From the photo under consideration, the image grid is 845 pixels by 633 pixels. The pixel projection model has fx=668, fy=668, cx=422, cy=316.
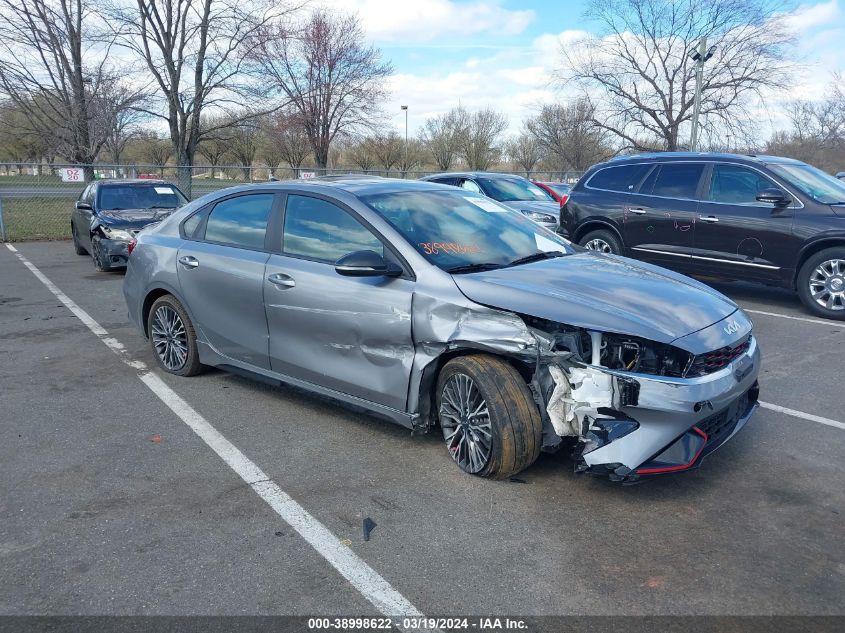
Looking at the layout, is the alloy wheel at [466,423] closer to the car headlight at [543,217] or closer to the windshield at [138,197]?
the car headlight at [543,217]

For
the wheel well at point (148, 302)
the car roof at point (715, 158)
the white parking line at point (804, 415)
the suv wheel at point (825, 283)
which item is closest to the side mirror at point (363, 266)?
the wheel well at point (148, 302)

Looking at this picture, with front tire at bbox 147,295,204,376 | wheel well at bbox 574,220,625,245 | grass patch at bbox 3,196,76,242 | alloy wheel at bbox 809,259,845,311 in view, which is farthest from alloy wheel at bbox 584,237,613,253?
grass patch at bbox 3,196,76,242

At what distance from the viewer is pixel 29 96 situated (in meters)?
21.5

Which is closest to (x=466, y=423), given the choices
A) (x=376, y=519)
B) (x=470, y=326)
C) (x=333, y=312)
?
(x=470, y=326)

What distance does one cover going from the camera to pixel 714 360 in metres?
3.48

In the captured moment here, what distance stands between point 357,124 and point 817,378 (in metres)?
24.3

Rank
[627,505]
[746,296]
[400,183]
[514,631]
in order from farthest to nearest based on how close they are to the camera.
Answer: [746,296] → [400,183] → [627,505] → [514,631]

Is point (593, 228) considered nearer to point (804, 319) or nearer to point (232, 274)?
point (804, 319)

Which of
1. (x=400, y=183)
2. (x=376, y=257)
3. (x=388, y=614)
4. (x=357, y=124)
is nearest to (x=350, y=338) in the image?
(x=376, y=257)

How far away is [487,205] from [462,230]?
2.02ft

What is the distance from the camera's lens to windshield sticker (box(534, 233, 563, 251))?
181 inches

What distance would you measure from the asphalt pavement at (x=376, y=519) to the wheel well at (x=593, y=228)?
467cm

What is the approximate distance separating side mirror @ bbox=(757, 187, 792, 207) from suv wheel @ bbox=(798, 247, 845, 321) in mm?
724

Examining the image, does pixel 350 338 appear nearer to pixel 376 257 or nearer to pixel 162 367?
pixel 376 257
